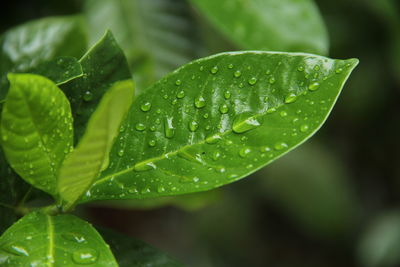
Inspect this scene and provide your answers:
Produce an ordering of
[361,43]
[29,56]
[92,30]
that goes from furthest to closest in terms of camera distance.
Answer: [361,43], [92,30], [29,56]

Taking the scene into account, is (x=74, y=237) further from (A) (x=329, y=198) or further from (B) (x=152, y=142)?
(A) (x=329, y=198)

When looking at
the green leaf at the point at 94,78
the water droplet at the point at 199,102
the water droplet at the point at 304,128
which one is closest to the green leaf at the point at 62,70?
the green leaf at the point at 94,78

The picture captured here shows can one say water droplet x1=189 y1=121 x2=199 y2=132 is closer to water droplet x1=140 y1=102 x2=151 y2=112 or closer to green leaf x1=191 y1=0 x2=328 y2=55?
water droplet x1=140 y1=102 x2=151 y2=112

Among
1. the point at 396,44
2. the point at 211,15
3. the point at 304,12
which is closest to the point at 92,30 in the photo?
the point at 211,15

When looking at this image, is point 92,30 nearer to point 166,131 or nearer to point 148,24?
point 148,24

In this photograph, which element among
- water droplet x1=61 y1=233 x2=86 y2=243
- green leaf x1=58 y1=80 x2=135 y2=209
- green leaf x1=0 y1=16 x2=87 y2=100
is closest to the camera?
green leaf x1=58 y1=80 x2=135 y2=209

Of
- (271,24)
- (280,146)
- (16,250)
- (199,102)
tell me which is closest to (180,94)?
(199,102)

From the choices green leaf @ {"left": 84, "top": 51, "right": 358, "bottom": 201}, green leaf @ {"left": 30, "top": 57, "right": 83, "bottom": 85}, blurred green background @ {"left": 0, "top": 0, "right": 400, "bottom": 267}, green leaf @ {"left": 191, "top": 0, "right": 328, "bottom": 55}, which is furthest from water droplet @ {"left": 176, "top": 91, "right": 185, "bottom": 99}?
blurred green background @ {"left": 0, "top": 0, "right": 400, "bottom": 267}
